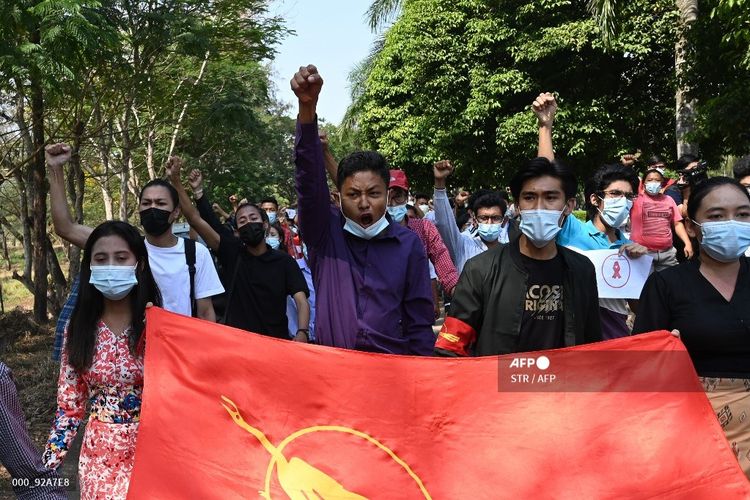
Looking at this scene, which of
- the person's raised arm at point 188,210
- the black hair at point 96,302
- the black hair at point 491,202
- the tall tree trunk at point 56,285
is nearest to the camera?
the black hair at point 96,302

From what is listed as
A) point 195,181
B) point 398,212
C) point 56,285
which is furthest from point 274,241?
point 56,285

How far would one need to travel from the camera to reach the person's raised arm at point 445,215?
480cm

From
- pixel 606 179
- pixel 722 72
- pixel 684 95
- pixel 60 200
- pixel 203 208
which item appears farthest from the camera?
pixel 684 95

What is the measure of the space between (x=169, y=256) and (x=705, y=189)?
260 cm

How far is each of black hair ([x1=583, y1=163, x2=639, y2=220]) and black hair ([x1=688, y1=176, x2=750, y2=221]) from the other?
1526 millimetres

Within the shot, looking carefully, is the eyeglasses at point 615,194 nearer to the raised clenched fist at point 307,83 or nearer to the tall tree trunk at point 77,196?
the raised clenched fist at point 307,83

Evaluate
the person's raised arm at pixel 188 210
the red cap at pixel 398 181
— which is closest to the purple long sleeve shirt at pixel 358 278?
the person's raised arm at pixel 188 210

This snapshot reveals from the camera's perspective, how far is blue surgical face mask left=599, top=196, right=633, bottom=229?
15.8 feet

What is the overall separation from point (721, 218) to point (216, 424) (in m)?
2.13

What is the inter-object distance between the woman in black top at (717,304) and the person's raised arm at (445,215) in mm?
1664

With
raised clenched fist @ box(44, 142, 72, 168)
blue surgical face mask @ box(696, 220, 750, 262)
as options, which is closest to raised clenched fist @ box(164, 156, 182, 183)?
raised clenched fist @ box(44, 142, 72, 168)

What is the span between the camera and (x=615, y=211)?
189 inches

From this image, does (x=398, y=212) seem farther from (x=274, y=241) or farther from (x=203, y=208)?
(x=203, y=208)

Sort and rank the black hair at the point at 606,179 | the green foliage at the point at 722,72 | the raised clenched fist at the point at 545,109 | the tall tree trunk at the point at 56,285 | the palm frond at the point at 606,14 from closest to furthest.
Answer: the raised clenched fist at the point at 545,109 → the black hair at the point at 606,179 → the green foliage at the point at 722,72 → the tall tree trunk at the point at 56,285 → the palm frond at the point at 606,14
